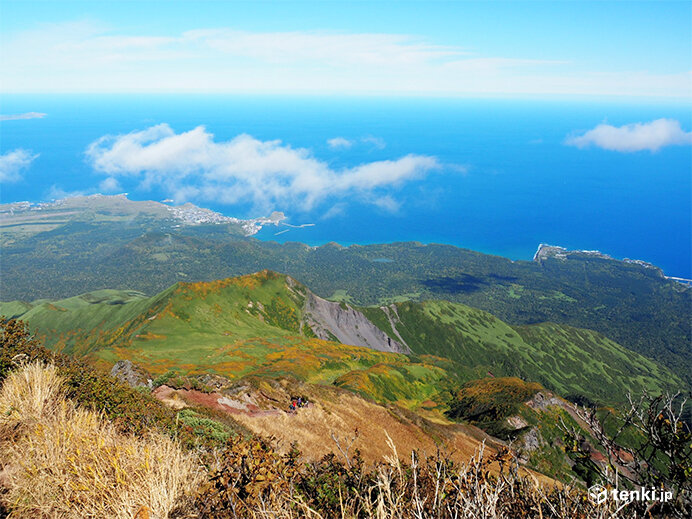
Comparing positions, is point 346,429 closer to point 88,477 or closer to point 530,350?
point 88,477

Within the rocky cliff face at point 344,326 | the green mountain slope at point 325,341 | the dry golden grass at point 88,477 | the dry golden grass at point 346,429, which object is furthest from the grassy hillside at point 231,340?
the dry golden grass at point 88,477

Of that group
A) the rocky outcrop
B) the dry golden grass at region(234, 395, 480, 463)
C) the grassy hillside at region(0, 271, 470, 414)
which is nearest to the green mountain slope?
the grassy hillside at region(0, 271, 470, 414)

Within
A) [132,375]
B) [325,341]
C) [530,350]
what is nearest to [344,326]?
[325,341]

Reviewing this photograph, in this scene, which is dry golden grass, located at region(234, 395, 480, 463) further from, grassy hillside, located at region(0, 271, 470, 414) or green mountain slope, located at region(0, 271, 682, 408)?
grassy hillside, located at region(0, 271, 470, 414)

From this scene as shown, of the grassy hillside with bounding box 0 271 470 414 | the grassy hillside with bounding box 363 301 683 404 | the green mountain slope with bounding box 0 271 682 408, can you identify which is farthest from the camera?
the grassy hillside with bounding box 363 301 683 404

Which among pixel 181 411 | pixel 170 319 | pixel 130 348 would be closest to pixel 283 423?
pixel 181 411

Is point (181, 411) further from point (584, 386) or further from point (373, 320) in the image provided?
point (584, 386)
